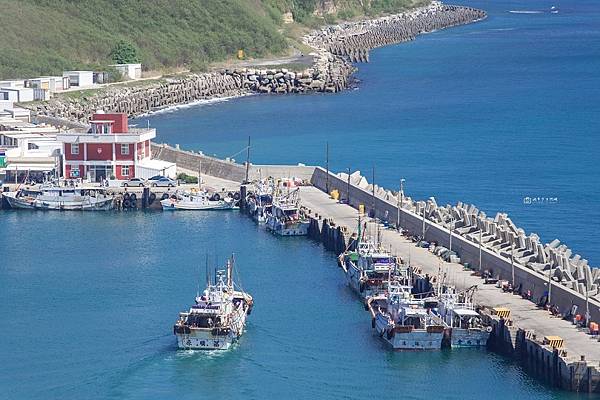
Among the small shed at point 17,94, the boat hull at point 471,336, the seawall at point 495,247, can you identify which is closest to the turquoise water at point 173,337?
the boat hull at point 471,336

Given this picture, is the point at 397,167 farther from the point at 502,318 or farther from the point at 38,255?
the point at 502,318

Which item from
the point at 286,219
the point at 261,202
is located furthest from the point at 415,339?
the point at 261,202

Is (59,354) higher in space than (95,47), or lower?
lower

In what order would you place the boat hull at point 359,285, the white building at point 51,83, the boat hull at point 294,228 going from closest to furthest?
the boat hull at point 359,285
the boat hull at point 294,228
the white building at point 51,83

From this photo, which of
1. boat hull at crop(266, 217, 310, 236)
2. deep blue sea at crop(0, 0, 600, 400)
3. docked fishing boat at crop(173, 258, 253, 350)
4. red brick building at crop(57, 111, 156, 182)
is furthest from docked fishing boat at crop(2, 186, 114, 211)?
docked fishing boat at crop(173, 258, 253, 350)

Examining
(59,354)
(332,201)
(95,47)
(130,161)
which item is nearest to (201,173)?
(130,161)

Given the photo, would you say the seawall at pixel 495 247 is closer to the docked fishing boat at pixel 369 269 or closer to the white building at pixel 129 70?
the docked fishing boat at pixel 369 269

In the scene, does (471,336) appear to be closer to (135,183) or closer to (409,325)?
(409,325)
